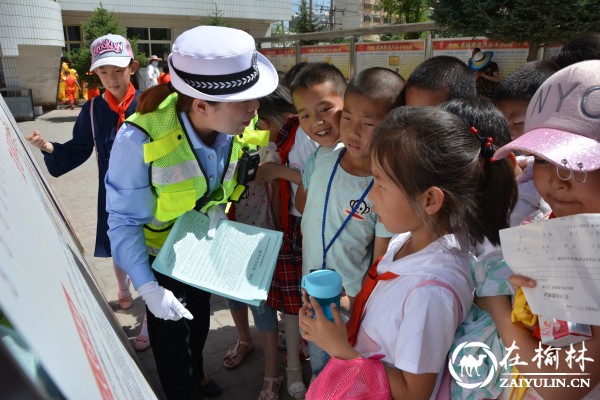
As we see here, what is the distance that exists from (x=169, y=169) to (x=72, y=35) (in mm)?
20426

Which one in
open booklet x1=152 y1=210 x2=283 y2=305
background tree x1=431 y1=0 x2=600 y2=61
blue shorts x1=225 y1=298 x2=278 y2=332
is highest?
background tree x1=431 y1=0 x2=600 y2=61

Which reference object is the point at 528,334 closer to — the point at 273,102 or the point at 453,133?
the point at 453,133

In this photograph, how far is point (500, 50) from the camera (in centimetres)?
523

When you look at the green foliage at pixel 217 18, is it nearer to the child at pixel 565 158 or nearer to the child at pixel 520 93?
the child at pixel 520 93

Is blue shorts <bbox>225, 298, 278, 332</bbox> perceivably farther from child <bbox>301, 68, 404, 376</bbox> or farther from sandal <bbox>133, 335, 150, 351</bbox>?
sandal <bbox>133, 335, 150, 351</bbox>

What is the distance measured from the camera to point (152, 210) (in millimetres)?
1756

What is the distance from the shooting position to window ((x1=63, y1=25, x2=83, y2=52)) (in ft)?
61.4

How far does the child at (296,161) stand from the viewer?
81.0 inches

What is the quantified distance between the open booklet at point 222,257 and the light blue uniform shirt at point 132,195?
0.11 m

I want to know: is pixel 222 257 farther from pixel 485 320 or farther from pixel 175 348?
pixel 485 320

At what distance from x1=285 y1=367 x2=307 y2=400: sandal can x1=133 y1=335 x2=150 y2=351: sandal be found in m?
0.94

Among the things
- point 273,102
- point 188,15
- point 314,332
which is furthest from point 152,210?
point 188,15

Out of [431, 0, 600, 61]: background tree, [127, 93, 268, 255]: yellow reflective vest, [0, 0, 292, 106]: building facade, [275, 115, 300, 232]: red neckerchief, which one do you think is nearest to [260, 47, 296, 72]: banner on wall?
[431, 0, 600, 61]: background tree

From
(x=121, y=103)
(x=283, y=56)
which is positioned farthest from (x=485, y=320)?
(x=283, y=56)
